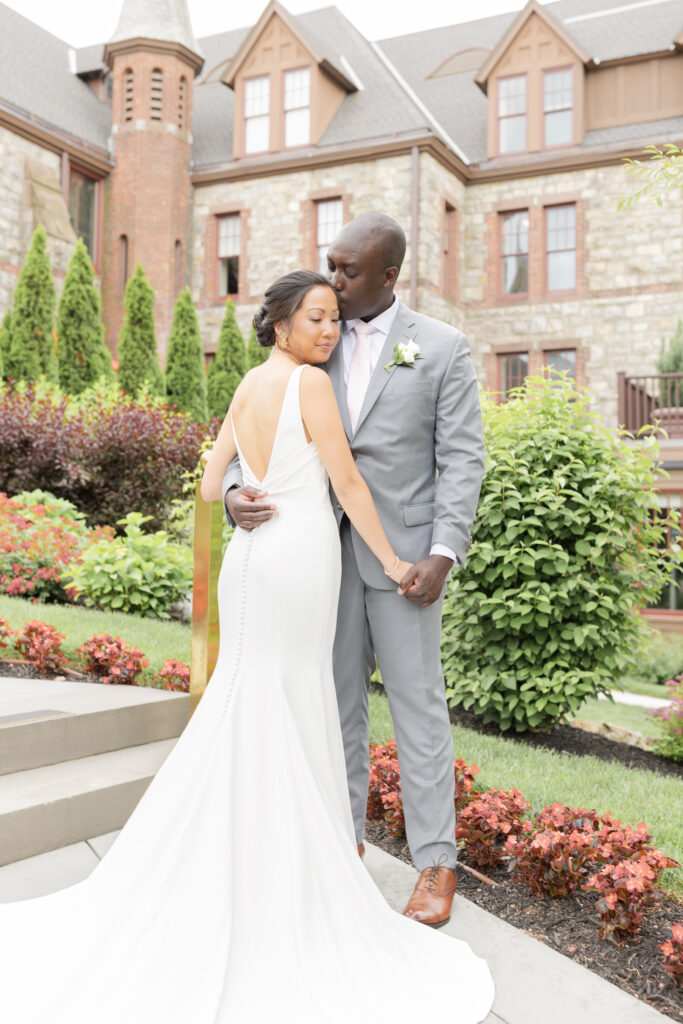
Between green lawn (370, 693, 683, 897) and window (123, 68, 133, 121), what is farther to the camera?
window (123, 68, 133, 121)

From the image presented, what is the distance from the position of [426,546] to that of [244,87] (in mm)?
19989

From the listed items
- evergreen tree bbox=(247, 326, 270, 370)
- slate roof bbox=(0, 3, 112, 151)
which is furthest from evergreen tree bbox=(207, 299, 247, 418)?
slate roof bbox=(0, 3, 112, 151)

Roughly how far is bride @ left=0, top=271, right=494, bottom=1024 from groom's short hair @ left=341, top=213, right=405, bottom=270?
0.26 m

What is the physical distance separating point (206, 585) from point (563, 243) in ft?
58.5

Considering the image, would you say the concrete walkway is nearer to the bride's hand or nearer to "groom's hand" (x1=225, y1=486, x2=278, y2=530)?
the bride's hand

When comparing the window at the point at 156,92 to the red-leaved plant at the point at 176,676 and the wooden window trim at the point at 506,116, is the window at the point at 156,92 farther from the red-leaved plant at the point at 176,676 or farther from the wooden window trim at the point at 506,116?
the red-leaved plant at the point at 176,676

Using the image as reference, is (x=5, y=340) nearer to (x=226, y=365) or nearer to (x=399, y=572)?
(x=226, y=365)

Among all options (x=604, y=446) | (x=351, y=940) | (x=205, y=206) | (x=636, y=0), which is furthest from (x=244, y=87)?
(x=351, y=940)

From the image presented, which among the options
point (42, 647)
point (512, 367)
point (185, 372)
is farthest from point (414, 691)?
point (512, 367)

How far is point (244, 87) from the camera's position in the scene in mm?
20281

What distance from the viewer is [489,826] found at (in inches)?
132

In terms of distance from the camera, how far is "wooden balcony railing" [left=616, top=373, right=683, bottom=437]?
15.4 meters

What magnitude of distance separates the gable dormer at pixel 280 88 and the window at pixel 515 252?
15.2 ft

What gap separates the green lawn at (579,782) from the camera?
3926 mm
